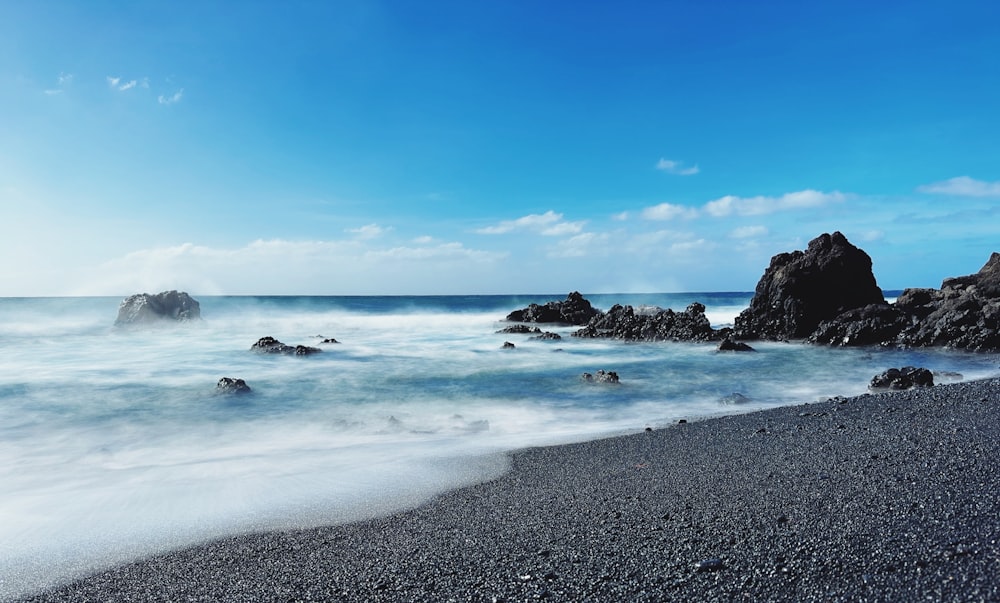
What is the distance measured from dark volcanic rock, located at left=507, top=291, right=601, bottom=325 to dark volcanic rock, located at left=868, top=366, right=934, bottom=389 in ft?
88.7

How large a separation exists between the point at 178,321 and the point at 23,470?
31358 mm

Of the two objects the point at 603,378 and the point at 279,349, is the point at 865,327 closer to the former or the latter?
the point at 603,378

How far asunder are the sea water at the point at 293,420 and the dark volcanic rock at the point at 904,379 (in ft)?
2.77

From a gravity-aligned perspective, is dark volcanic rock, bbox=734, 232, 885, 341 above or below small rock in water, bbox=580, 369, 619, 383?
above

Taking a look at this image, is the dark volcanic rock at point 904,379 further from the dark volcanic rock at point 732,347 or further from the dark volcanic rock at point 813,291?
the dark volcanic rock at point 813,291

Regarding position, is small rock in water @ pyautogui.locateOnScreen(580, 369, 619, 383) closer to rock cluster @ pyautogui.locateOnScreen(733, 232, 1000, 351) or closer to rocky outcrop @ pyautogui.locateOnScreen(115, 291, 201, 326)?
rock cluster @ pyautogui.locateOnScreen(733, 232, 1000, 351)

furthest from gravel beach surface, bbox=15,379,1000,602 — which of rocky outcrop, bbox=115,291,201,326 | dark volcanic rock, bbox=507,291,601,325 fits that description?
rocky outcrop, bbox=115,291,201,326

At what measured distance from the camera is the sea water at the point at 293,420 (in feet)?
18.7

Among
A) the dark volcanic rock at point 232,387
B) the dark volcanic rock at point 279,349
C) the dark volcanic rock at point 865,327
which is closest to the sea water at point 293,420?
→ the dark volcanic rock at point 232,387

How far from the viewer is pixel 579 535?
4.48 metres

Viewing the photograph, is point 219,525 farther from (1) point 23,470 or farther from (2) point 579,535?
(1) point 23,470

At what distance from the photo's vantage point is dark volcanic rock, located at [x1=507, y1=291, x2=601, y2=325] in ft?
130

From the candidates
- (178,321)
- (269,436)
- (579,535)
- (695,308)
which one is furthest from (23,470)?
(178,321)

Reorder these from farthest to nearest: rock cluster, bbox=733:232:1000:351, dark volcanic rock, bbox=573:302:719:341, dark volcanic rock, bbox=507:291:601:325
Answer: dark volcanic rock, bbox=507:291:601:325, dark volcanic rock, bbox=573:302:719:341, rock cluster, bbox=733:232:1000:351
